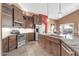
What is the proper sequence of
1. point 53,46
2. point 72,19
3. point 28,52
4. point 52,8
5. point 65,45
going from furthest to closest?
point 53,46 → point 28,52 → point 52,8 → point 72,19 → point 65,45

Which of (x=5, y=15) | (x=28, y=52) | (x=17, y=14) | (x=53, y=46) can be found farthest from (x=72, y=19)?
(x=17, y=14)

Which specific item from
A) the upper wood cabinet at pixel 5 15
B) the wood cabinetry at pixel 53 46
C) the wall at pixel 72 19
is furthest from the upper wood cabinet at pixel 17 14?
the wall at pixel 72 19

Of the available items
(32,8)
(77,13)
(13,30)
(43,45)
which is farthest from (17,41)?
(77,13)

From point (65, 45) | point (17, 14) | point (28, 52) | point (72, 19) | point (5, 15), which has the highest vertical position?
point (17, 14)

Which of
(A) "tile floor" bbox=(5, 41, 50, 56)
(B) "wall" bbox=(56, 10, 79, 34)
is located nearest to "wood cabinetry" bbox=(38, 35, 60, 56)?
(A) "tile floor" bbox=(5, 41, 50, 56)

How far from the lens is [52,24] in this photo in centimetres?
283

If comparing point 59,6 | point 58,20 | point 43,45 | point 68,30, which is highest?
point 59,6

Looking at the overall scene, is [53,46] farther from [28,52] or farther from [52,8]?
[52,8]

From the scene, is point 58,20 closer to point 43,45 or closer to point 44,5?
point 44,5

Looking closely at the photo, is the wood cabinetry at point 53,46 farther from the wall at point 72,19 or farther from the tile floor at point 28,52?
the wall at point 72,19

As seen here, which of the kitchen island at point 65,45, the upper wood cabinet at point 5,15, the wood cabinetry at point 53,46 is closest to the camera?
the kitchen island at point 65,45

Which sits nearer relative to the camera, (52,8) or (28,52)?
(52,8)

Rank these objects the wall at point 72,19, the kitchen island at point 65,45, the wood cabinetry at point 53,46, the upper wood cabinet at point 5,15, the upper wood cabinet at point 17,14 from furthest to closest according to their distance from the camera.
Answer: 1. the upper wood cabinet at point 17,14
2. the wood cabinetry at point 53,46
3. the upper wood cabinet at point 5,15
4. the wall at point 72,19
5. the kitchen island at point 65,45

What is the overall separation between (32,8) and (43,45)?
214 centimetres
